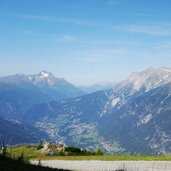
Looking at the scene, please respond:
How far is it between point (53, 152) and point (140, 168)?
25.7m

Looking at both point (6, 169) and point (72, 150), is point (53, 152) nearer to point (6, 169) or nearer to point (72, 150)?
point (72, 150)

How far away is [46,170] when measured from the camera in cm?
1988

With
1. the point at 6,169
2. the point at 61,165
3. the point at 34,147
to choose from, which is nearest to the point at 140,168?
the point at 61,165

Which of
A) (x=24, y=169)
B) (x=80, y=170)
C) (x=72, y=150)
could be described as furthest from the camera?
(x=72, y=150)

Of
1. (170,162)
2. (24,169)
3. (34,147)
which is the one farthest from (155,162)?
(34,147)

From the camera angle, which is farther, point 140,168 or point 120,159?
point 120,159

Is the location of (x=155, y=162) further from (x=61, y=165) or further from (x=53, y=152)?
(x=53, y=152)

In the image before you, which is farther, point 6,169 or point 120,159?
point 120,159

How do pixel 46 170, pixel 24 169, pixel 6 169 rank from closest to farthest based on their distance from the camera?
1. pixel 6 169
2. pixel 24 169
3. pixel 46 170

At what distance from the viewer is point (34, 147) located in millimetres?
65875

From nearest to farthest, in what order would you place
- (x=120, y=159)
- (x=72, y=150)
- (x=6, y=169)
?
(x=6, y=169), (x=120, y=159), (x=72, y=150)

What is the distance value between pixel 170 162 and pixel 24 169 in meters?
25.5

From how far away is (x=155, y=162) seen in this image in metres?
41.2

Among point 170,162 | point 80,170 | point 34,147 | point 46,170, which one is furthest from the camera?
point 34,147
